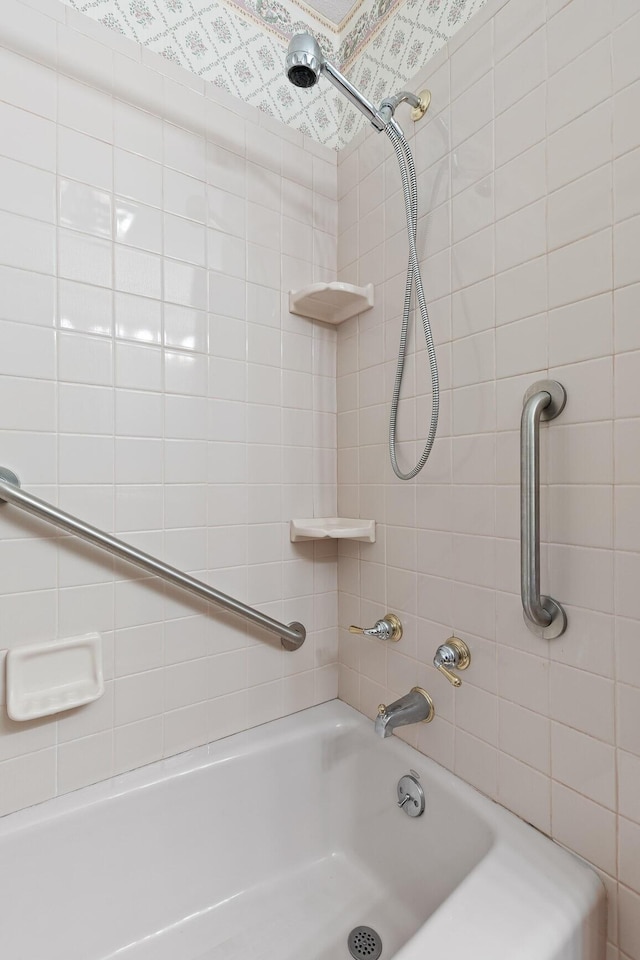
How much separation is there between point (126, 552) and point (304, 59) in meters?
1.01

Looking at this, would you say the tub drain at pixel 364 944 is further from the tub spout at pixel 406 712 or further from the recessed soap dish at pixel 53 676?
the recessed soap dish at pixel 53 676

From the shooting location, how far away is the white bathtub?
73 cm

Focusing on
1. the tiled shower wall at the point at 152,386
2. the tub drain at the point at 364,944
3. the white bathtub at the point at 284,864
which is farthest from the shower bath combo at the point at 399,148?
the tub drain at the point at 364,944

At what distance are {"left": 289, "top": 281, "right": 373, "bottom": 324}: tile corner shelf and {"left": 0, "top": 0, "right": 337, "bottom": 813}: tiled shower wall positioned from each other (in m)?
0.05

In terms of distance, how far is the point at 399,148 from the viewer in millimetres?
1025

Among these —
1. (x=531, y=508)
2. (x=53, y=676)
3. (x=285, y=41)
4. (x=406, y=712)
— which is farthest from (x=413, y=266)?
(x=53, y=676)

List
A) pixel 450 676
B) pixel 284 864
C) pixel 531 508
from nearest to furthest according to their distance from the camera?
pixel 531 508 < pixel 450 676 < pixel 284 864

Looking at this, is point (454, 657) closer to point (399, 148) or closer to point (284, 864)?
point (284, 864)

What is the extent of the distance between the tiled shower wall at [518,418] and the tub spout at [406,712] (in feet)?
0.09

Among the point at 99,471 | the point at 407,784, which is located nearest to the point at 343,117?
the point at 99,471

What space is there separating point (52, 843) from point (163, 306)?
1.13m

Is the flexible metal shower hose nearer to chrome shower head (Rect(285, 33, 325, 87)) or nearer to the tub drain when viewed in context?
chrome shower head (Rect(285, 33, 325, 87))

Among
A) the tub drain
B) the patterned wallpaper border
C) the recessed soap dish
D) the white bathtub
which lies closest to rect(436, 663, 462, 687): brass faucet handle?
the white bathtub

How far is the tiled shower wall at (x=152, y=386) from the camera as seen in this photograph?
0.93 metres
